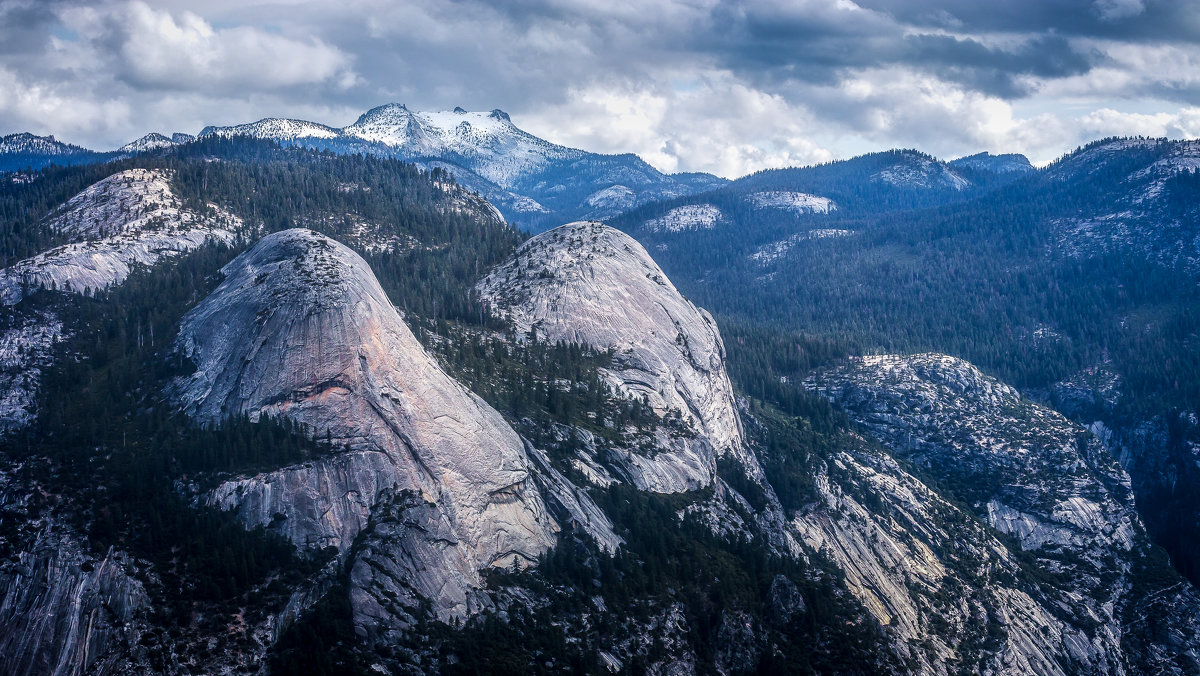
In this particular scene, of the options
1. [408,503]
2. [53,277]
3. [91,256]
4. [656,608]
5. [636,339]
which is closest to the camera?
[408,503]

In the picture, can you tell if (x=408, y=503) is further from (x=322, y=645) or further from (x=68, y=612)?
(x=68, y=612)

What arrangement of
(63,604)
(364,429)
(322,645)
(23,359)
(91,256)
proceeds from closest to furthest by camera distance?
(63,604) < (322,645) < (364,429) < (23,359) < (91,256)

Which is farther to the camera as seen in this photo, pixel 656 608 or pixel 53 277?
pixel 53 277

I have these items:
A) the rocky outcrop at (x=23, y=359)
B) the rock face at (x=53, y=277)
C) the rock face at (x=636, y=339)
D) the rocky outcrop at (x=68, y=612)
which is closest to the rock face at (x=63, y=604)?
the rocky outcrop at (x=68, y=612)

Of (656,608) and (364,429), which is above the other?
(364,429)

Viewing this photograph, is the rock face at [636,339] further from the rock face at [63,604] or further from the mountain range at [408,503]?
the rock face at [63,604]

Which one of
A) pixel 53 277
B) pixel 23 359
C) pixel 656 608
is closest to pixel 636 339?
pixel 656 608

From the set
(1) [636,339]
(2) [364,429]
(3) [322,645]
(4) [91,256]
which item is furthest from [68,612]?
(1) [636,339]

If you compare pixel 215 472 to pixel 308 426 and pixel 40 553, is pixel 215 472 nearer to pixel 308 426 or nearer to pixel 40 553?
pixel 308 426

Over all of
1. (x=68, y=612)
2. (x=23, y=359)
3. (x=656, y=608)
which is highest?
(x=23, y=359)
